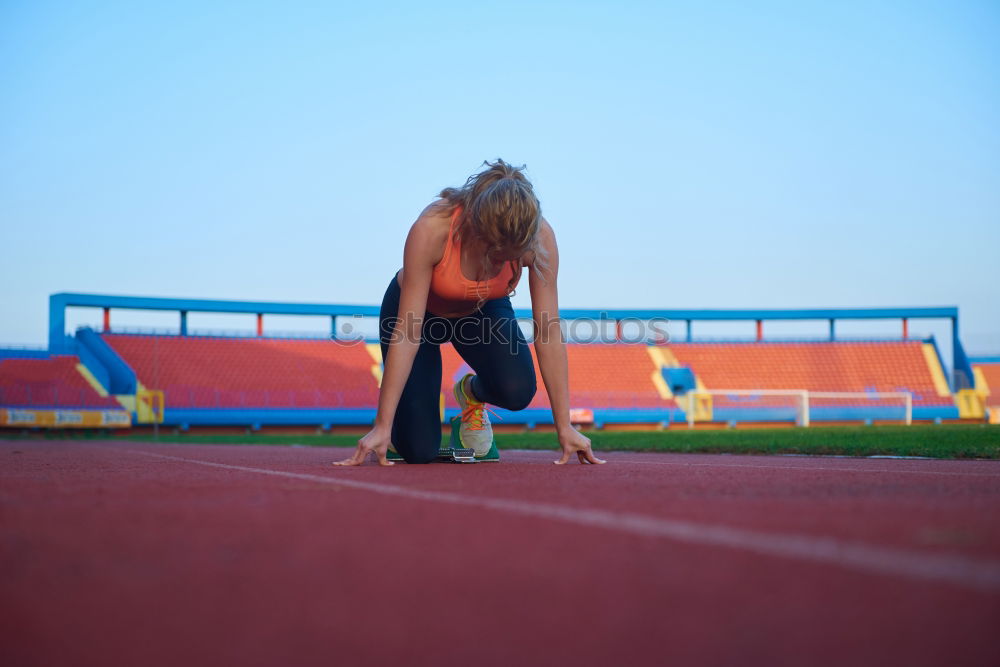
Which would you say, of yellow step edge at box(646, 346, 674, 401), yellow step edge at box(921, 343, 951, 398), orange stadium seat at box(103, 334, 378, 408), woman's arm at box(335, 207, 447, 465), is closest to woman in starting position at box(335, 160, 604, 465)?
woman's arm at box(335, 207, 447, 465)

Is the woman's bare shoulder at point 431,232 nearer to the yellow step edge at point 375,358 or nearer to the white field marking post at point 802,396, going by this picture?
the white field marking post at point 802,396

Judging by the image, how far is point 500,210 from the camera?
399cm

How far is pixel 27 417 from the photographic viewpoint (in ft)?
76.6

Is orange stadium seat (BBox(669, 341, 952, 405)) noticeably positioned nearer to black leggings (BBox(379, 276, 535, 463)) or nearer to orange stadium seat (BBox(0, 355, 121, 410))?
orange stadium seat (BBox(0, 355, 121, 410))

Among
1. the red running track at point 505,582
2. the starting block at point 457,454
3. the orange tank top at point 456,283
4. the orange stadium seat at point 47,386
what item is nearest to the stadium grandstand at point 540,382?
the orange stadium seat at point 47,386

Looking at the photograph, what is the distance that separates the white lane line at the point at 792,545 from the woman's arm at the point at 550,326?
2083mm

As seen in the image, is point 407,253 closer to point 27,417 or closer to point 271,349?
point 27,417

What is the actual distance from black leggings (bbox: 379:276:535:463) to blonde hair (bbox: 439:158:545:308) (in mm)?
803

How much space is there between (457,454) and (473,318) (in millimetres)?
886

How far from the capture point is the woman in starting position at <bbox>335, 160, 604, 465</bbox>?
4.13 m

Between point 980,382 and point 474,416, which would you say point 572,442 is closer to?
point 474,416

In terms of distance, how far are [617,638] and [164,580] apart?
857mm

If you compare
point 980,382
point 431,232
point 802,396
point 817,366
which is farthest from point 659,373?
point 431,232

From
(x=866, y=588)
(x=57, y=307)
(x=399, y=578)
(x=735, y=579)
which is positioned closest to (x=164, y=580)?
(x=399, y=578)
